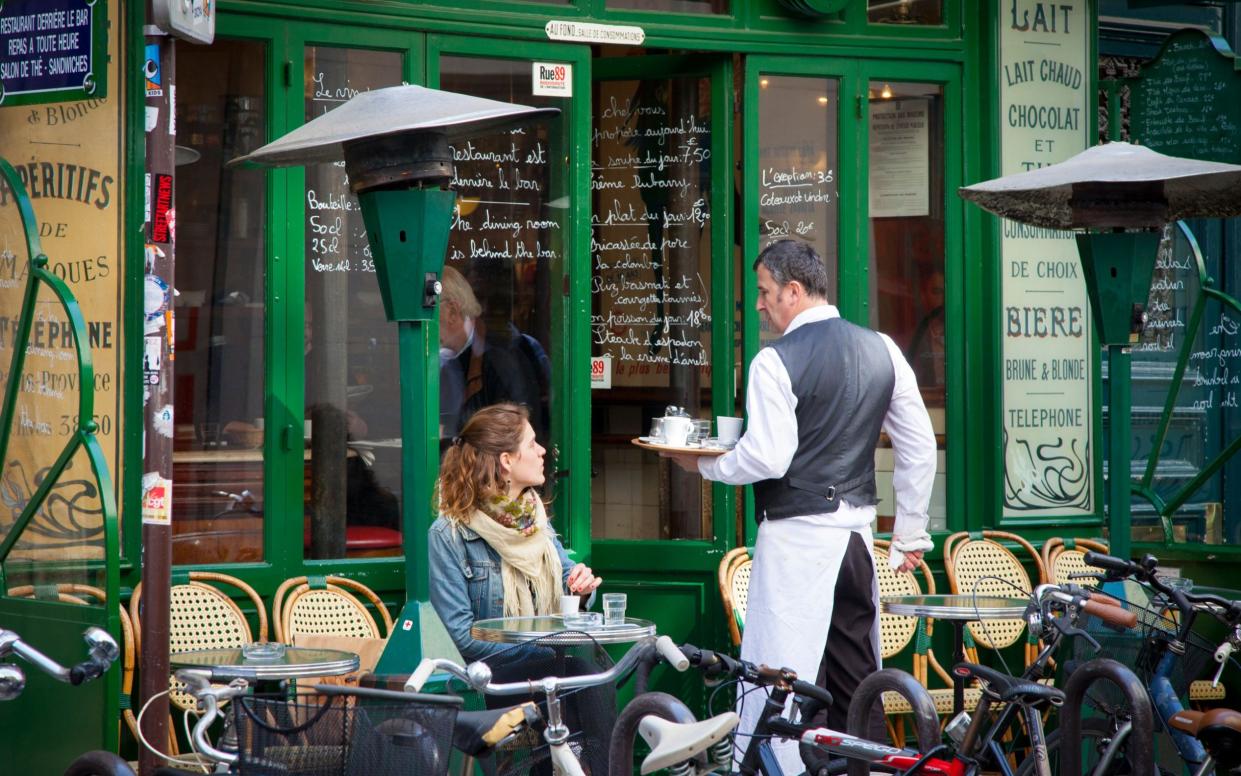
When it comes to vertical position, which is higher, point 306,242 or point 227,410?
point 306,242

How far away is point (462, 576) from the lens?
5508 millimetres

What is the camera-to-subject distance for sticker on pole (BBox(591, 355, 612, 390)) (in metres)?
8.00

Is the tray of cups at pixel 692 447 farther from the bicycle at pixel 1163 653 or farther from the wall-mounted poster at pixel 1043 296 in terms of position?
the wall-mounted poster at pixel 1043 296

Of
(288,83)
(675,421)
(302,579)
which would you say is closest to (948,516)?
(675,421)

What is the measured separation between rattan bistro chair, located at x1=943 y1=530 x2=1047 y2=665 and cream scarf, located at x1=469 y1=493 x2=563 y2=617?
2.83 meters

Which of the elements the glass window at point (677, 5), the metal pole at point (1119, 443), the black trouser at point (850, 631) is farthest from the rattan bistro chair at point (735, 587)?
the glass window at point (677, 5)

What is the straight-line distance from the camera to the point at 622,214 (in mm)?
8031

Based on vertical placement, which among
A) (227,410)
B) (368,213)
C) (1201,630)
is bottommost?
(1201,630)

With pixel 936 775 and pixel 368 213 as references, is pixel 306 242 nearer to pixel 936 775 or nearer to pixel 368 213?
pixel 368 213

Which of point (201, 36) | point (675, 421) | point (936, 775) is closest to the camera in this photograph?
point (936, 775)

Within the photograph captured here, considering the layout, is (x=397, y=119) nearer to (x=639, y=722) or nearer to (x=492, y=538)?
(x=492, y=538)

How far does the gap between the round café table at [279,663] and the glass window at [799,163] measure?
3.13m

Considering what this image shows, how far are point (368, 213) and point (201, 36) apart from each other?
74cm

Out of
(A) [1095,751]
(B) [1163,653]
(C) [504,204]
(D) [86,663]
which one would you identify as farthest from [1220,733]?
(C) [504,204]
